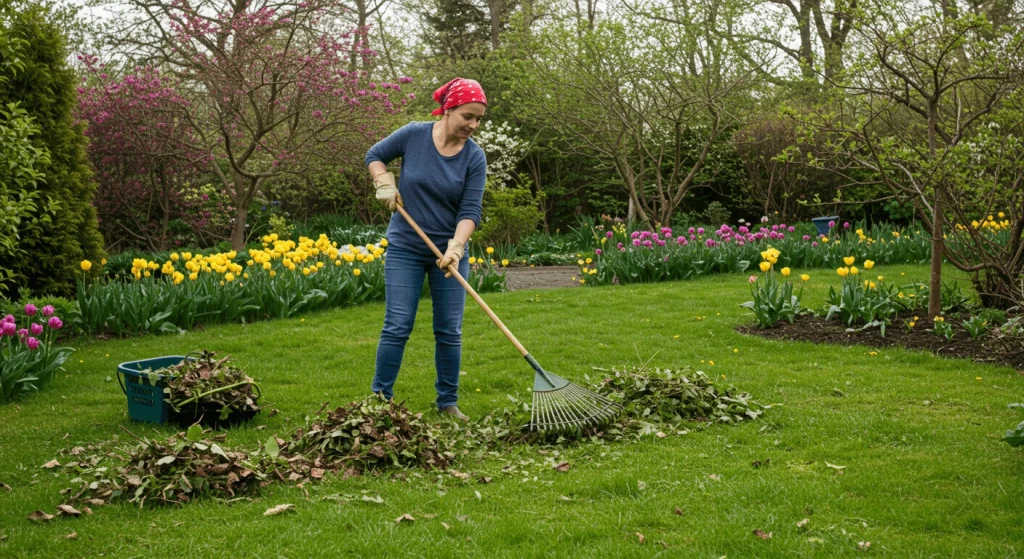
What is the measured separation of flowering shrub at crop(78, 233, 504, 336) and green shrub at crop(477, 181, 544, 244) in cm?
449

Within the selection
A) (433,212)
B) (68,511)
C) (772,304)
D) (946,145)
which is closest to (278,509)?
(68,511)

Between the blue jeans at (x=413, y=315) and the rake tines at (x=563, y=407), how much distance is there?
0.55 metres

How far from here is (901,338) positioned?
657cm

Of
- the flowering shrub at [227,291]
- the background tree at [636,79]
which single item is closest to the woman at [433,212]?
the flowering shrub at [227,291]

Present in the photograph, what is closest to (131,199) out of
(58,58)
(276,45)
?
(276,45)

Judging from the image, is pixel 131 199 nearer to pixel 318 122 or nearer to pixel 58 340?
pixel 318 122

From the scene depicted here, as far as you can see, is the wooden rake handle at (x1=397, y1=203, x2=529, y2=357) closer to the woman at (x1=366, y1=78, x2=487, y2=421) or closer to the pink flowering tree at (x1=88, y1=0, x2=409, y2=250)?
the woman at (x1=366, y1=78, x2=487, y2=421)

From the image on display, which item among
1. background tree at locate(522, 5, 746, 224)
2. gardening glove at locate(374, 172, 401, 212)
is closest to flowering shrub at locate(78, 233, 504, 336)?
gardening glove at locate(374, 172, 401, 212)

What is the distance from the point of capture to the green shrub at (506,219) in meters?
13.9

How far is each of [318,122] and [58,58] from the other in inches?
148

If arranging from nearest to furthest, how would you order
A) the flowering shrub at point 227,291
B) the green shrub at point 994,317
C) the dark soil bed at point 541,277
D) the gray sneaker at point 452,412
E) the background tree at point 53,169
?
the gray sneaker at point 452,412 → the green shrub at point 994,317 → the flowering shrub at point 227,291 → the background tree at point 53,169 → the dark soil bed at point 541,277

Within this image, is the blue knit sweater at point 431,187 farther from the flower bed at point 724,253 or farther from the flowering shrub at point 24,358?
the flower bed at point 724,253

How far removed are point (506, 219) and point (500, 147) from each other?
3.34 metres

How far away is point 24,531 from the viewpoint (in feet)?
10.3
